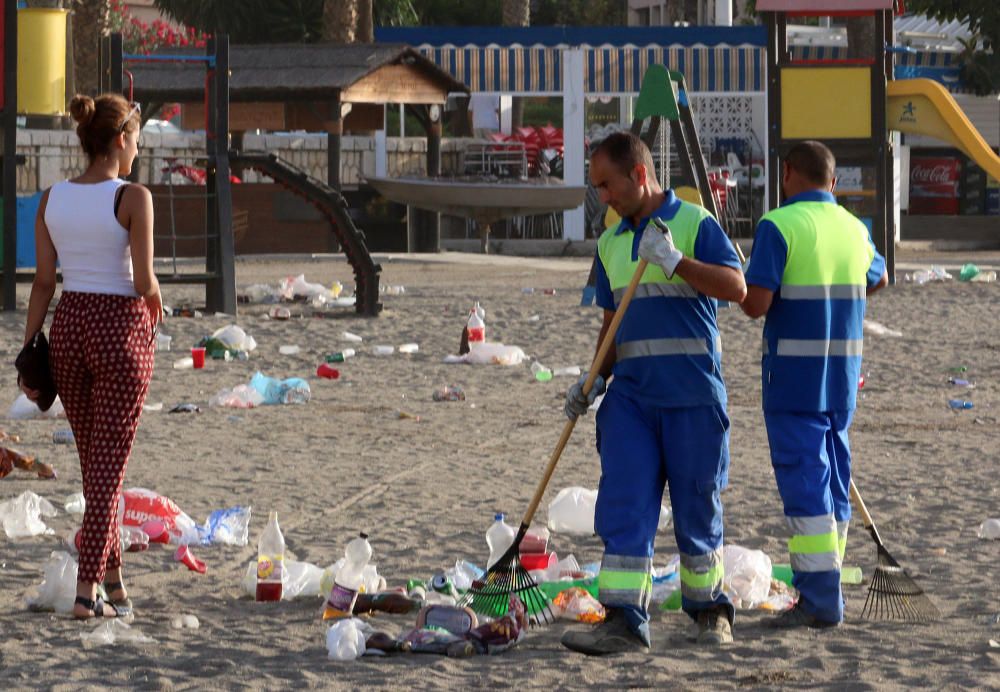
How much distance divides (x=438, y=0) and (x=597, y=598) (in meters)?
45.3

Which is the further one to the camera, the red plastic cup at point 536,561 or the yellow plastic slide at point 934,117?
the yellow plastic slide at point 934,117

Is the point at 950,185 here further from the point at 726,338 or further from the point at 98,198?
the point at 98,198

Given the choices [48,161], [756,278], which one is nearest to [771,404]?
[756,278]

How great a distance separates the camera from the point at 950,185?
34.7m

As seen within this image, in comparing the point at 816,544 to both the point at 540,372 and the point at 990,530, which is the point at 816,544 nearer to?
the point at 990,530

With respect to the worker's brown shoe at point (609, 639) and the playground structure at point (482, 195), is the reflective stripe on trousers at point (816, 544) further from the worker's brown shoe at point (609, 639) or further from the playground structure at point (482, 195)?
the playground structure at point (482, 195)

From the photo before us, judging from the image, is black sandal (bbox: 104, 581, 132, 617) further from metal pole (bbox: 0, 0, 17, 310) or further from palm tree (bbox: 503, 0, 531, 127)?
palm tree (bbox: 503, 0, 531, 127)

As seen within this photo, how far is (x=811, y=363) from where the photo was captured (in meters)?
5.44

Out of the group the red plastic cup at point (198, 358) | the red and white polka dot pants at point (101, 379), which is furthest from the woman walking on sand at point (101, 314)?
the red plastic cup at point (198, 358)

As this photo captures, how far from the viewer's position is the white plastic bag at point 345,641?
5098 millimetres

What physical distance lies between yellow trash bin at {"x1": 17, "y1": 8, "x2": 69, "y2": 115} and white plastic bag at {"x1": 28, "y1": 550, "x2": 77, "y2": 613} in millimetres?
11938

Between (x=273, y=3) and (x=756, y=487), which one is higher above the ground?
(x=273, y=3)

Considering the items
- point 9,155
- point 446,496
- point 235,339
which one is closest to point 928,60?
point 9,155

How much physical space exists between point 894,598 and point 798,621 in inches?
16.2
